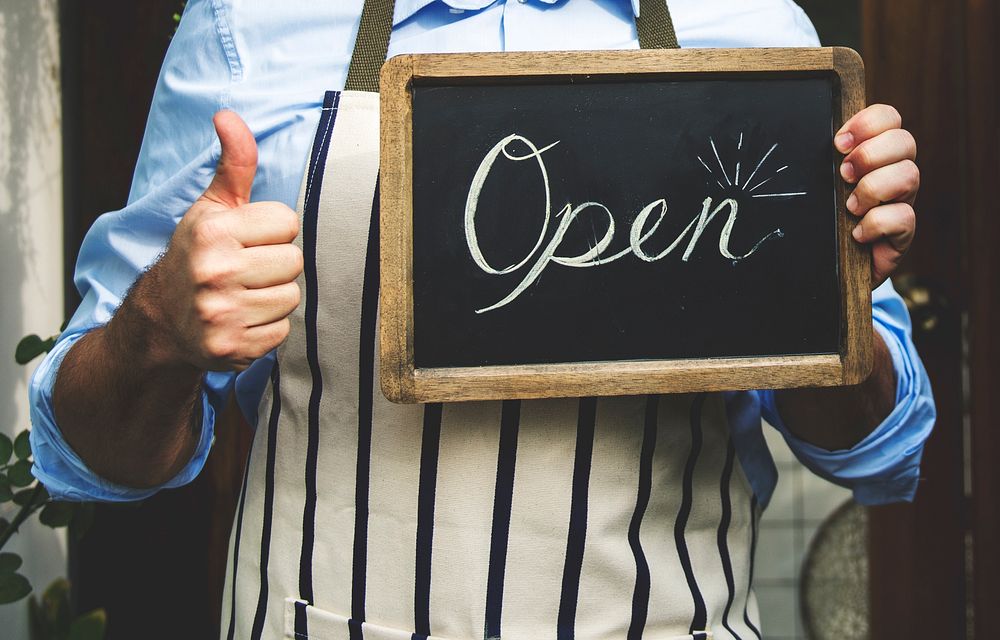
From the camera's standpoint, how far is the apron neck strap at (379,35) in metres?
1.00

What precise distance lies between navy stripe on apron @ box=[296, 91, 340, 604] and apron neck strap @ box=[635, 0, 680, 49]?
34 cm

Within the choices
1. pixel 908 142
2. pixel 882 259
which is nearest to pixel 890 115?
pixel 908 142

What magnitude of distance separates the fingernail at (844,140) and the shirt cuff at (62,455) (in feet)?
2.40

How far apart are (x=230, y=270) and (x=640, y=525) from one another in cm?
50

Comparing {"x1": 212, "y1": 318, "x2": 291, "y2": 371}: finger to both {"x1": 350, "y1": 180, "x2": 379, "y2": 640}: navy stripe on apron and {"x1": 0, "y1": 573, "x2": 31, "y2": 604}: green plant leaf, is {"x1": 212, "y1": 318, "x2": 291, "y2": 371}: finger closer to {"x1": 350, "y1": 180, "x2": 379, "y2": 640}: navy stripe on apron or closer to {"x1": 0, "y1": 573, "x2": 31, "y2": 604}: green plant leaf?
{"x1": 350, "y1": 180, "x2": 379, "y2": 640}: navy stripe on apron

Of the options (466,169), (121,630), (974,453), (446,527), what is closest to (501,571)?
(446,527)

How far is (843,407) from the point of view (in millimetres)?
1086

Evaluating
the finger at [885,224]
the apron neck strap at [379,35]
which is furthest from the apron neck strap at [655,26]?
the finger at [885,224]

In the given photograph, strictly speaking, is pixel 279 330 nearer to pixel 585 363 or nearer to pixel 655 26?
pixel 585 363

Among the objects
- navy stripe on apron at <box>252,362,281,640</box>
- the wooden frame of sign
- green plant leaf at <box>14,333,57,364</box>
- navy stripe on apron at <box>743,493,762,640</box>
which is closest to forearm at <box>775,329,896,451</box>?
navy stripe on apron at <box>743,493,762,640</box>

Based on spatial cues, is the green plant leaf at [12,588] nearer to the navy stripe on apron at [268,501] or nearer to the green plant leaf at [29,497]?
the green plant leaf at [29,497]

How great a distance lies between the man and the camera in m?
0.94

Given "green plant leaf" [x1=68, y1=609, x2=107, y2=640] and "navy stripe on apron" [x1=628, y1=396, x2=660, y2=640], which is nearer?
"navy stripe on apron" [x1=628, y1=396, x2=660, y2=640]

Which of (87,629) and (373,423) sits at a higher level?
(373,423)
